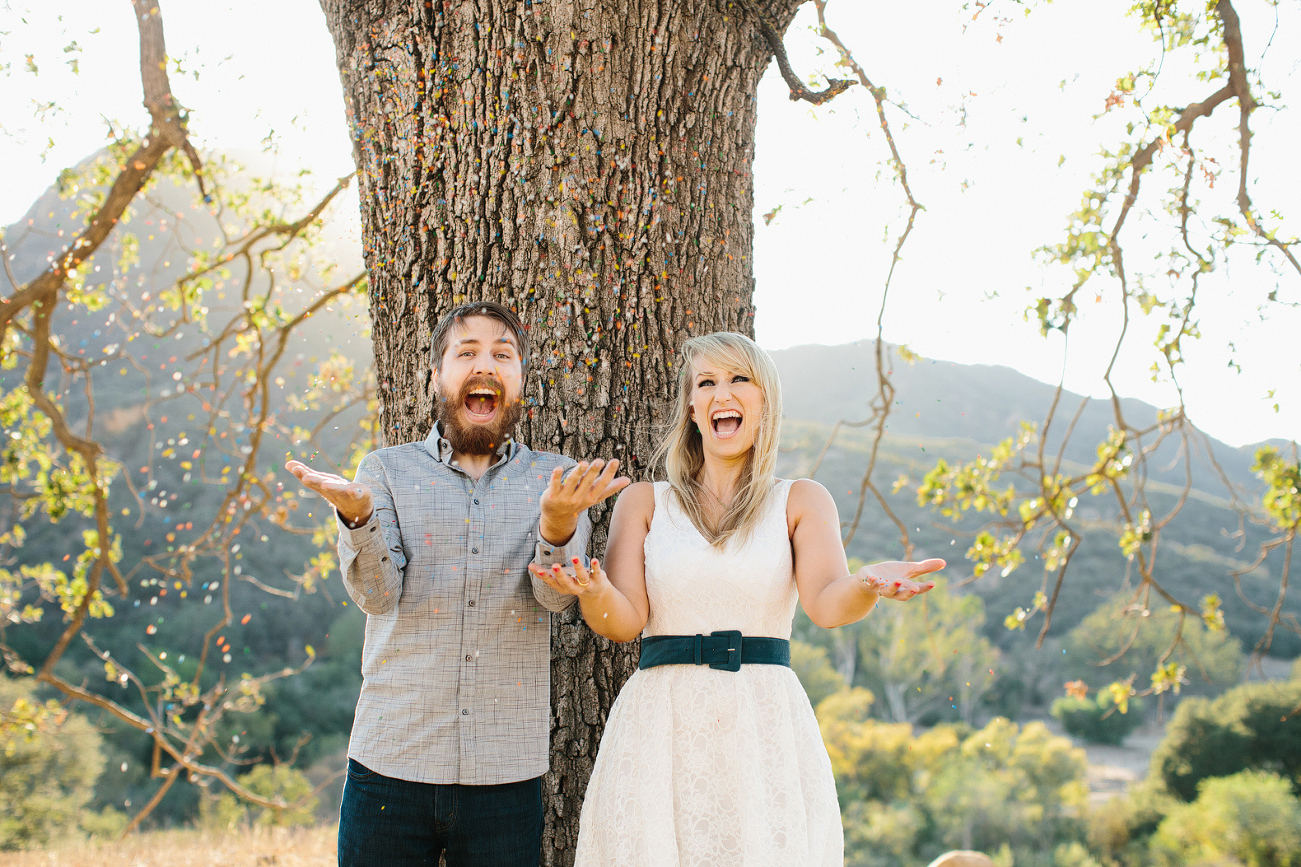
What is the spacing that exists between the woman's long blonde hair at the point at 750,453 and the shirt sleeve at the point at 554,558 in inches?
13.5

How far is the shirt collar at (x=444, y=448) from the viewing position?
6.68ft

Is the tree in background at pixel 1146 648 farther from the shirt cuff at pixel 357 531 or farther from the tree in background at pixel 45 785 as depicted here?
the tree in background at pixel 45 785

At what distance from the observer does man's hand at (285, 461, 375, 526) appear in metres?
1.62

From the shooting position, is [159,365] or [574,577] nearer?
[574,577]

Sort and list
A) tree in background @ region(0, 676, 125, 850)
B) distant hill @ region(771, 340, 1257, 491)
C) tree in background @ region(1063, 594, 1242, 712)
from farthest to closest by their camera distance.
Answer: distant hill @ region(771, 340, 1257, 491), tree in background @ region(1063, 594, 1242, 712), tree in background @ region(0, 676, 125, 850)

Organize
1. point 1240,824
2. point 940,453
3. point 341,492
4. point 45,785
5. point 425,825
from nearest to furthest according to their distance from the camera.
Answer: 1. point 341,492
2. point 425,825
3. point 45,785
4. point 1240,824
5. point 940,453

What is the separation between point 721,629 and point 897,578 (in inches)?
18.6

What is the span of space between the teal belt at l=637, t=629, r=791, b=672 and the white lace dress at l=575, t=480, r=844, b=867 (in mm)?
20

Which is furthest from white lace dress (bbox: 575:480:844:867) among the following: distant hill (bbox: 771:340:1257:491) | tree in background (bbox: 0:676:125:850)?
distant hill (bbox: 771:340:1257:491)

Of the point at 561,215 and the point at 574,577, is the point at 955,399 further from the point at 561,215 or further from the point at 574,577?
the point at 574,577

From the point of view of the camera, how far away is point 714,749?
1905 millimetres

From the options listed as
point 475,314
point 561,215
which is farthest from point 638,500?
point 561,215

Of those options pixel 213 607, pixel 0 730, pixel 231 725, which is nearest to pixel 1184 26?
pixel 0 730

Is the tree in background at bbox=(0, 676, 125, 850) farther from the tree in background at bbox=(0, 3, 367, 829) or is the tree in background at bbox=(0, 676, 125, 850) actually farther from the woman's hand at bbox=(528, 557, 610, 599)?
the woman's hand at bbox=(528, 557, 610, 599)
